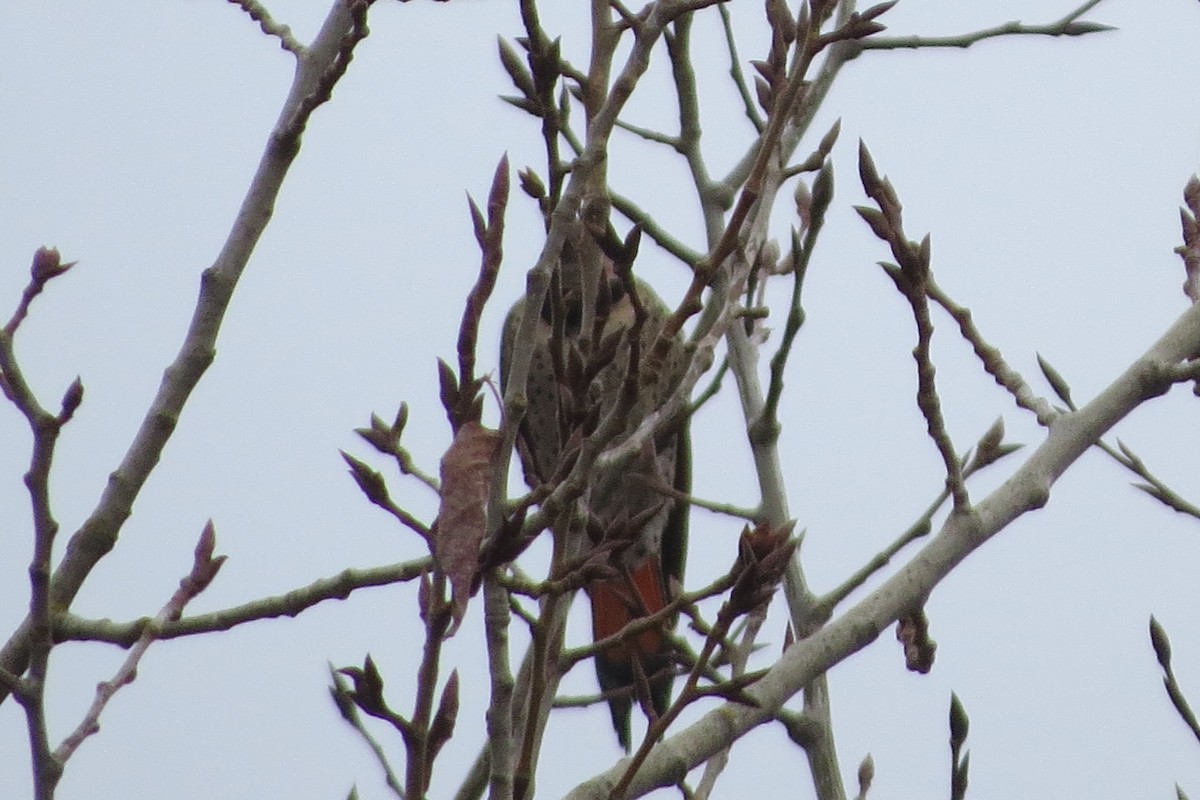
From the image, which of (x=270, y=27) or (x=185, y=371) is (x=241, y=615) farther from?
(x=270, y=27)

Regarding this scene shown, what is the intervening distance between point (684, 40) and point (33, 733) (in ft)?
6.29

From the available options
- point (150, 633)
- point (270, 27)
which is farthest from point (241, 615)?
point (270, 27)

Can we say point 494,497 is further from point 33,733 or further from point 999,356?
point 999,356

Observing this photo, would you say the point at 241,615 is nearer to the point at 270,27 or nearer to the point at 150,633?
the point at 150,633

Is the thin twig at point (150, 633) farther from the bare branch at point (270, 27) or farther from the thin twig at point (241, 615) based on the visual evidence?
the bare branch at point (270, 27)

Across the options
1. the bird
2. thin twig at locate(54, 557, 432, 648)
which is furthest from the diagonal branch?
the bird

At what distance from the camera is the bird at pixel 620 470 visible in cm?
156

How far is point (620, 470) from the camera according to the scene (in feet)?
5.91

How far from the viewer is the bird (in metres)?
1.56

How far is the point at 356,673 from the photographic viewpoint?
139 cm

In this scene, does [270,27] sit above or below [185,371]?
above

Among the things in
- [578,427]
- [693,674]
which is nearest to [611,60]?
[578,427]

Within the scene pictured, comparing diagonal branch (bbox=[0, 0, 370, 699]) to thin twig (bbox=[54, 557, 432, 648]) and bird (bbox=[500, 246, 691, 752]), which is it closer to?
thin twig (bbox=[54, 557, 432, 648])

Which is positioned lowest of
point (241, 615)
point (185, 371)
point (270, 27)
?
point (241, 615)
